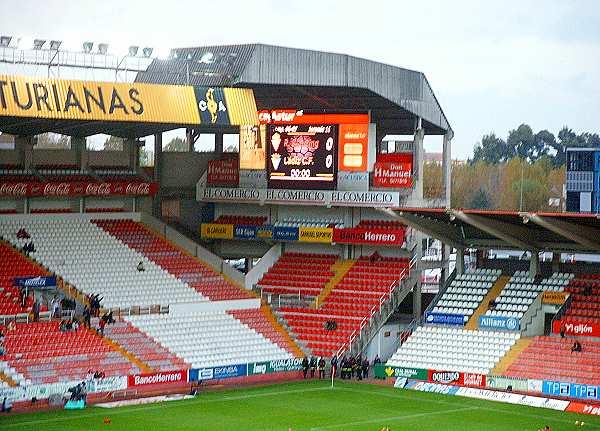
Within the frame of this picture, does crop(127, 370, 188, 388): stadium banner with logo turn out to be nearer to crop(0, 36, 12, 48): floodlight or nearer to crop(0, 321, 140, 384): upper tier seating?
crop(0, 321, 140, 384): upper tier seating

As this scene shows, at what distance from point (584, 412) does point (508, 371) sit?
15.5 feet

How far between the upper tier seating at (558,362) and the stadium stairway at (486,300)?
9.52 feet

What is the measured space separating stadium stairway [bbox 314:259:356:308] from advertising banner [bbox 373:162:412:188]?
3721 mm

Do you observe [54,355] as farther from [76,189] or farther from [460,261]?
[460,261]

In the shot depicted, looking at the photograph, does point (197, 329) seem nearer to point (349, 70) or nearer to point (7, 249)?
point (7, 249)

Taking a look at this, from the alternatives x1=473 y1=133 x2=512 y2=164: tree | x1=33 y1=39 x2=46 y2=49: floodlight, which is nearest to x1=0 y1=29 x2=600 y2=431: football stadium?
x1=33 y1=39 x2=46 y2=49: floodlight

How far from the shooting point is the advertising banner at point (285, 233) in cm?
5781

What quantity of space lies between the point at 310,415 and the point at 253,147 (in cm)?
1675

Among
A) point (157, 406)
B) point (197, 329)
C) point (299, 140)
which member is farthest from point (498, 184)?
point (157, 406)

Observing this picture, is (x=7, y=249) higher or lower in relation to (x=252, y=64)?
lower

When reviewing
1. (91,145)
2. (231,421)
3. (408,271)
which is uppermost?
(91,145)

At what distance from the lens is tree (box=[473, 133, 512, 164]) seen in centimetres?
12716

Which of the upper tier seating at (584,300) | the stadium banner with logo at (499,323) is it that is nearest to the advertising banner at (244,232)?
the stadium banner with logo at (499,323)

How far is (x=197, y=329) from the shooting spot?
51.3 meters
